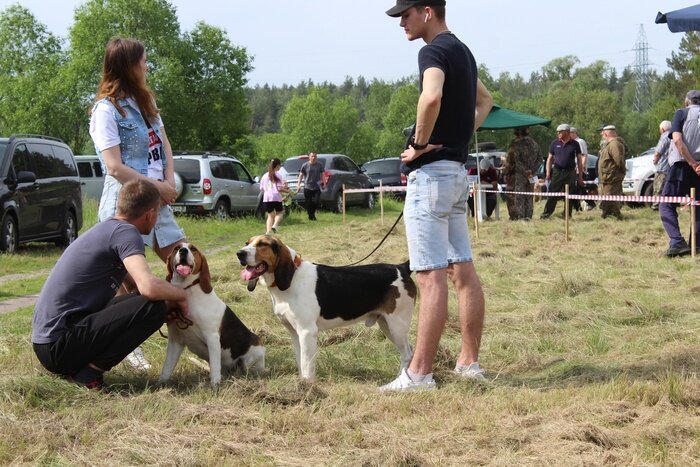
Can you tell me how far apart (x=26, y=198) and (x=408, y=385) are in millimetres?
10303

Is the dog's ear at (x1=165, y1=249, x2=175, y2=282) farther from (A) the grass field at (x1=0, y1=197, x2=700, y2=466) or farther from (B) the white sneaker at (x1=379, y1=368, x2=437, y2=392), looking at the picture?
(B) the white sneaker at (x1=379, y1=368, x2=437, y2=392)

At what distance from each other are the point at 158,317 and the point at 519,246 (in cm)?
895

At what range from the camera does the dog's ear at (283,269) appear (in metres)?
5.08

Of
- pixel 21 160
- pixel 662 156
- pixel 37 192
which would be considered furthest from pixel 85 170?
pixel 662 156

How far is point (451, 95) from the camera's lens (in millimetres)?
4836

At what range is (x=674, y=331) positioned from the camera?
626 centimetres

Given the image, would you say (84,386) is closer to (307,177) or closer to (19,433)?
(19,433)

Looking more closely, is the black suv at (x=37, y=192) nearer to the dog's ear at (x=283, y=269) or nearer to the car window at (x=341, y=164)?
the dog's ear at (x=283, y=269)

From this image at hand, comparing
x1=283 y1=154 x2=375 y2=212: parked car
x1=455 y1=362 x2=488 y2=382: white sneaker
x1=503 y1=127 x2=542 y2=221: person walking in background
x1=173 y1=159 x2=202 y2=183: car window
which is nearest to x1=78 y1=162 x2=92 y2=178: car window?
x1=173 y1=159 x2=202 y2=183: car window

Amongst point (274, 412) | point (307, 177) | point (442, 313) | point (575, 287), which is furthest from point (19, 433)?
point (307, 177)

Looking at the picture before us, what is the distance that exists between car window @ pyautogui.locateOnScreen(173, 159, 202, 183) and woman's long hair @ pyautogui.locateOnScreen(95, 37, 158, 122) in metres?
16.0

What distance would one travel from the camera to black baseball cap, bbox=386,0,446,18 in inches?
188

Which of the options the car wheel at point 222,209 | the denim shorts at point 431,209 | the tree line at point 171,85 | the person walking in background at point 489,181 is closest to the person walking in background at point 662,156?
the person walking in background at point 489,181

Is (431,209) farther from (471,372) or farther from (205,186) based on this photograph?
(205,186)
